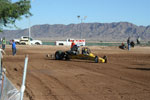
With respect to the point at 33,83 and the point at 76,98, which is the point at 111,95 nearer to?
the point at 76,98

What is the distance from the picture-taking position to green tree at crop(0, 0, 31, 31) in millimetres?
12328

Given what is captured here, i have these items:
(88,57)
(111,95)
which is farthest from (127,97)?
(88,57)

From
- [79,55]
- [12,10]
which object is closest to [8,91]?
[12,10]

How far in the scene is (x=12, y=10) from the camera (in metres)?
12.6

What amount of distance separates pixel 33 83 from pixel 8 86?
6.51 m

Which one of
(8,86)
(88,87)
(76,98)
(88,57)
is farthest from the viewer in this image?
(88,57)

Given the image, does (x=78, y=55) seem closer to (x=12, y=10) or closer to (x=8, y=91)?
(x=12, y=10)

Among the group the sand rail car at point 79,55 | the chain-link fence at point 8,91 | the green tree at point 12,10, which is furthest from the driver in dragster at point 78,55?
the chain-link fence at point 8,91

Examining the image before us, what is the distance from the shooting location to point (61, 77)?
1477 centimetres

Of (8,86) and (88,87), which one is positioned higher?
(8,86)

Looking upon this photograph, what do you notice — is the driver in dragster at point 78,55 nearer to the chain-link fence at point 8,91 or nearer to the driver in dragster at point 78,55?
the driver in dragster at point 78,55

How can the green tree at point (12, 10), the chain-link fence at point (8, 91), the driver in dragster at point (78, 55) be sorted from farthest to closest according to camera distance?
the driver in dragster at point (78, 55) < the green tree at point (12, 10) < the chain-link fence at point (8, 91)

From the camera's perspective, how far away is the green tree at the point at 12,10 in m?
12.3

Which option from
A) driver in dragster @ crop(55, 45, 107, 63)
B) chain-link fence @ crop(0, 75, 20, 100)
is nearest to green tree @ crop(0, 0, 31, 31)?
chain-link fence @ crop(0, 75, 20, 100)
